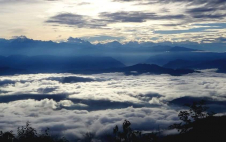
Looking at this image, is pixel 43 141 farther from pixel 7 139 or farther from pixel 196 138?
pixel 196 138

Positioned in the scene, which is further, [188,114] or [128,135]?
[128,135]

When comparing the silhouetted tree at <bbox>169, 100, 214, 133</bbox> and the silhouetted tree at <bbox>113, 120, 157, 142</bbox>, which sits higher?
the silhouetted tree at <bbox>169, 100, 214, 133</bbox>

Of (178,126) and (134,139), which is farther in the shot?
(134,139)

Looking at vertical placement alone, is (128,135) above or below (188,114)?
below

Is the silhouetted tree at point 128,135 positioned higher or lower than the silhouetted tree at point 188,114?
lower

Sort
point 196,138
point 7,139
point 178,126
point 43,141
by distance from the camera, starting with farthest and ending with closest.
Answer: point 196,138 < point 43,141 < point 7,139 < point 178,126

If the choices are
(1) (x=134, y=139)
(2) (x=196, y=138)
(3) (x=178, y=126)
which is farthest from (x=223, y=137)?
(1) (x=134, y=139)

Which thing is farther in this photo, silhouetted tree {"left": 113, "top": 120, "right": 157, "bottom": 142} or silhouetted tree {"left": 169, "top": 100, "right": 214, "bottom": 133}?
silhouetted tree {"left": 113, "top": 120, "right": 157, "bottom": 142}

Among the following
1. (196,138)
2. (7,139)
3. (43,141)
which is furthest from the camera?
(196,138)

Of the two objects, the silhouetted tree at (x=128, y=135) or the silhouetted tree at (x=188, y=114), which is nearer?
the silhouetted tree at (x=188, y=114)

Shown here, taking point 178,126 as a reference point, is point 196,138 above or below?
below

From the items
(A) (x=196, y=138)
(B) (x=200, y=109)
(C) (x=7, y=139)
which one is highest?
(B) (x=200, y=109)
